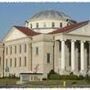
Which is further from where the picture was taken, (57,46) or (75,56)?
(57,46)

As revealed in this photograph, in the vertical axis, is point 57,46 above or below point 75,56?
above

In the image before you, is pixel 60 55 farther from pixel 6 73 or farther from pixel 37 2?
pixel 37 2

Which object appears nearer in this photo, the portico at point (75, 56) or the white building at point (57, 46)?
the white building at point (57, 46)

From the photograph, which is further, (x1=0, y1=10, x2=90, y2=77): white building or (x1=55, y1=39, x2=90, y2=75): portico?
(x1=55, y1=39, x2=90, y2=75): portico

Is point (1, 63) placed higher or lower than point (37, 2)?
lower

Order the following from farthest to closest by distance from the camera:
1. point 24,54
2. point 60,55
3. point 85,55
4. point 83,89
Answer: point 60,55, point 85,55, point 24,54, point 83,89

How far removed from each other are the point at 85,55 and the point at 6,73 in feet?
16.0

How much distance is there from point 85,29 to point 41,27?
85.9 inches

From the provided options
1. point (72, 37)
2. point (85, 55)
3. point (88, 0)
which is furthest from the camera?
point (72, 37)

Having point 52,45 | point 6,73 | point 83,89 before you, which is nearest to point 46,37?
point 52,45

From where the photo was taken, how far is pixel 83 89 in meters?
4.37

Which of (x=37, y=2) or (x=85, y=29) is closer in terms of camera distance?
(x=37, y=2)

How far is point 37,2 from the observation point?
409cm

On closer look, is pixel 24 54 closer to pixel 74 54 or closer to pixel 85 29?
pixel 74 54
